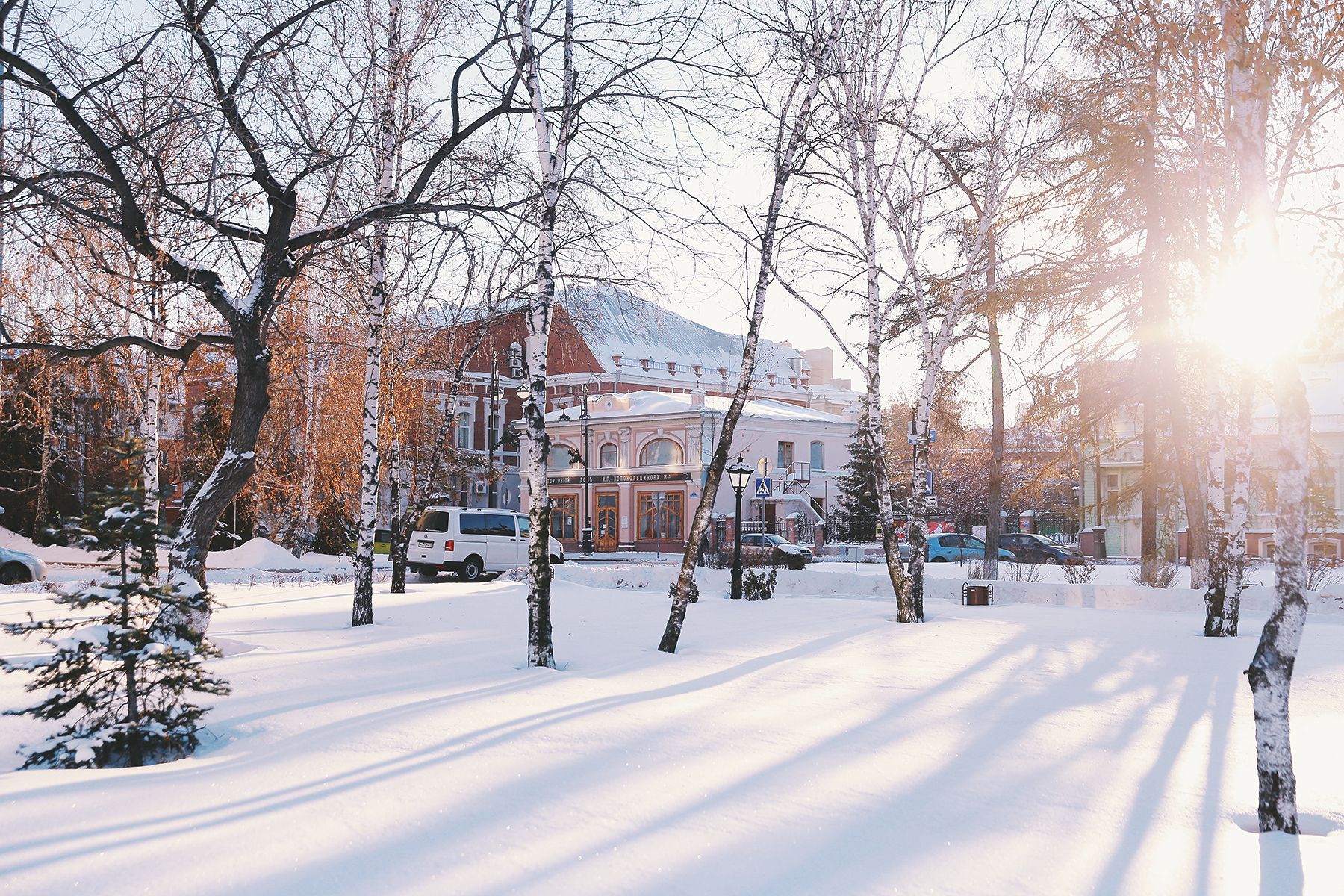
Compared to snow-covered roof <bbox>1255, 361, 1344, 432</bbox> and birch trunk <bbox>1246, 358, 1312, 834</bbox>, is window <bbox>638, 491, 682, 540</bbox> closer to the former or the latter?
snow-covered roof <bbox>1255, 361, 1344, 432</bbox>

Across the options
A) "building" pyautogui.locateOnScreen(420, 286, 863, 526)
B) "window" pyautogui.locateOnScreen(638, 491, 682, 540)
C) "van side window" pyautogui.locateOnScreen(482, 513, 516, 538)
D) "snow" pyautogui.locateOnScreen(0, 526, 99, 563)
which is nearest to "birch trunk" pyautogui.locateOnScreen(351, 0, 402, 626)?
"van side window" pyautogui.locateOnScreen(482, 513, 516, 538)

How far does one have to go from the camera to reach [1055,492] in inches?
2564

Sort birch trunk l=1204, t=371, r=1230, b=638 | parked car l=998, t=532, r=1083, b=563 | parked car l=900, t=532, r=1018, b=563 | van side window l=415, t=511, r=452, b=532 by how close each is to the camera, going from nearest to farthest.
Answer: birch trunk l=1204, t=371, r=1230, b=638, van side window l=415, t=511, r=452, b=532, parked car l=998, t=532, r=1083, b=563, parked car l=900, t=532, r=1018, b=563

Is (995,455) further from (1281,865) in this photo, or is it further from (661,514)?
(661,514)

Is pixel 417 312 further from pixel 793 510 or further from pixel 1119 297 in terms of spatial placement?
pixel 793 510

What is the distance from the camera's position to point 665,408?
5597 centimetres

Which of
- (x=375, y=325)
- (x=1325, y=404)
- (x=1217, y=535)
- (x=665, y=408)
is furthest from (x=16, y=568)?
(x=1325, y=404)

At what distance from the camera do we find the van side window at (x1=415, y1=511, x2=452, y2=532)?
2817 centimetres

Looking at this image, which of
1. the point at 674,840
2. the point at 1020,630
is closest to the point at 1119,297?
the point at 1020,630

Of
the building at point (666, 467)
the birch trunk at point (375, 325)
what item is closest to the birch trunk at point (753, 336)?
the birch trunk at point (375, 325)

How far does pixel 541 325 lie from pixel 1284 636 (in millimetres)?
7629

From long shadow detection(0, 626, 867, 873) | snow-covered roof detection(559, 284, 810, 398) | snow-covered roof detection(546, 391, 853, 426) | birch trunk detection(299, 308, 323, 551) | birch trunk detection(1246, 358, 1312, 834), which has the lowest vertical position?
long shadow detection(0, 626, 867, 873)

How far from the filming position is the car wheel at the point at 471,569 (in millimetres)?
28234

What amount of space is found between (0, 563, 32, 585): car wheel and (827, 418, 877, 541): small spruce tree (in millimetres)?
35119
